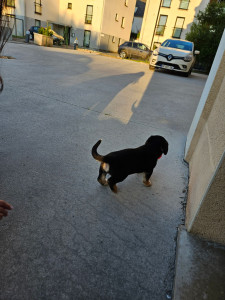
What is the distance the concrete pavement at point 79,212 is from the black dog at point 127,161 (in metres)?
0.17

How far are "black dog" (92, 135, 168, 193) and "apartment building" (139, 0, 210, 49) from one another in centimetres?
3200

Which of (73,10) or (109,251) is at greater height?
(73,10)

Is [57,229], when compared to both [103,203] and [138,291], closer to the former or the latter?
[103,203]

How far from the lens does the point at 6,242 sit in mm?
1489

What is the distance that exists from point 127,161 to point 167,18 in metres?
33.3

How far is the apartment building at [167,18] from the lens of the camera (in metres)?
27.2

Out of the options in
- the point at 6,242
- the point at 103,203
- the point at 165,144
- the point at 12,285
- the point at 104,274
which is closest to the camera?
the point at 12,285

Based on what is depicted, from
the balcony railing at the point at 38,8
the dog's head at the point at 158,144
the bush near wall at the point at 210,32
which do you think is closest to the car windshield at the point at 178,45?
the bush near wall at the point at 210,32

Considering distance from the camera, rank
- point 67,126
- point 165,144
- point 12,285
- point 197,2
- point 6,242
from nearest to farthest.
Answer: point 12,285
point 6,242
point 165,144
point 67,126
point 197,2

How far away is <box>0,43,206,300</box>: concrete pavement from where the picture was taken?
→ 1.33m

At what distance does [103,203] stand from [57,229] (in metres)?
0.52

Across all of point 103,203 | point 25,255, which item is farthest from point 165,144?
point 25,255

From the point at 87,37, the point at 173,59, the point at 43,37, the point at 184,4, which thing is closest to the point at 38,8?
the point at 87,37

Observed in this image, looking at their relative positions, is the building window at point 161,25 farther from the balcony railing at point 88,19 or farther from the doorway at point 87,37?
the doorway at point 87,37
